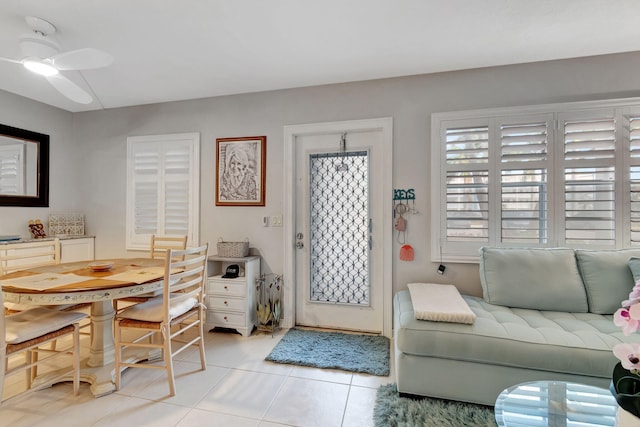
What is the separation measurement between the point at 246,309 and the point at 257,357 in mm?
508

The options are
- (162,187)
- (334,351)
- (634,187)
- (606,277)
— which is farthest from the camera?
(162,187)

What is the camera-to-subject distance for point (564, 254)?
7.21 ft

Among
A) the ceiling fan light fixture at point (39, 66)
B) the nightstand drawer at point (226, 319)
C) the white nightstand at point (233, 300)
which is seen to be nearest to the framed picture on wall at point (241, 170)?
the white nightstand at point (233, 300)

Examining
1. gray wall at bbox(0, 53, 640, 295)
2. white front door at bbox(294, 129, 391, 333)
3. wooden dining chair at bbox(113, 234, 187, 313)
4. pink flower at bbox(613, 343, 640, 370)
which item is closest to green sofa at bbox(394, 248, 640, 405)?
gray wall at bbox(0, 53, 640, 295)

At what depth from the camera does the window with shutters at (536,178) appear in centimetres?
230

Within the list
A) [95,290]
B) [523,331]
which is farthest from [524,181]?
[95,290]

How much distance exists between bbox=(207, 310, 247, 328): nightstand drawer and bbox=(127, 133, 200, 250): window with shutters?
2.84 ft

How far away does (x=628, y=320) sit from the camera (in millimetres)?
884

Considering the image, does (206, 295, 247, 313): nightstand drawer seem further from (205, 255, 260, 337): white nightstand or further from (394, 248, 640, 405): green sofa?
(394, 248, 640, 405): green sofa

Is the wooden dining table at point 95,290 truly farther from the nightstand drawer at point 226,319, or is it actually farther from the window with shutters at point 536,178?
the window with shutters at point 536,178

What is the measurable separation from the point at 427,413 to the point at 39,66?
3.37 m

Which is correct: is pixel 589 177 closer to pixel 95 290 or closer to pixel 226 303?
pixel 226 303

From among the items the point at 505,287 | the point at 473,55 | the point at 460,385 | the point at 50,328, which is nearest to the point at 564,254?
the point at 505,287

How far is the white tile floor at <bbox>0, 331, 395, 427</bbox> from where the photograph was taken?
165 centimetres
